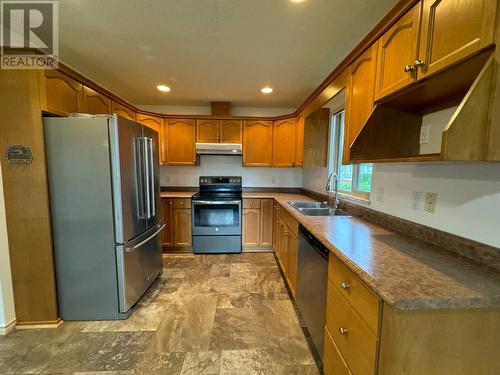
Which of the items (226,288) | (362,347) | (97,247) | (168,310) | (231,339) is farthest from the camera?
(226,288)

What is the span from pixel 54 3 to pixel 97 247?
1.80 meters

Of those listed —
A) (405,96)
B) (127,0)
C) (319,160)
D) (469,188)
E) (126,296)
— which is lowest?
(126,296)

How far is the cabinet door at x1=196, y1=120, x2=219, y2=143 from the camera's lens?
11.9 ft

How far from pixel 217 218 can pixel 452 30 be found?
3.10 meters

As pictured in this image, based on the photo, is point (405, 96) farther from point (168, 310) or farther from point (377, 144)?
point (168, 310)

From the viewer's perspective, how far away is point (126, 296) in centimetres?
198

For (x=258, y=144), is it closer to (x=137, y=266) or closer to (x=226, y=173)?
(x=226, y=173)

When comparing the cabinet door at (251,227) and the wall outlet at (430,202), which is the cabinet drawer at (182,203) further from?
the wall outlet at (430,202)

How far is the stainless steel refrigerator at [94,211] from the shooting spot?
1.78m

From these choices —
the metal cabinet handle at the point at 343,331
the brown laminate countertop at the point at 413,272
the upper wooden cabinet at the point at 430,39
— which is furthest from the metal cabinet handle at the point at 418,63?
the metal cabinet handle at the point at 343,331

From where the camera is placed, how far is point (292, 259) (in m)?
2.25

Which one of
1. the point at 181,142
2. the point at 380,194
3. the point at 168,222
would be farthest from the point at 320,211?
the point at 181,142

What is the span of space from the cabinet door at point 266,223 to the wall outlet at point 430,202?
2331mm

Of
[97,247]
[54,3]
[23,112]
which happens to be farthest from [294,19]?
[97,247]
